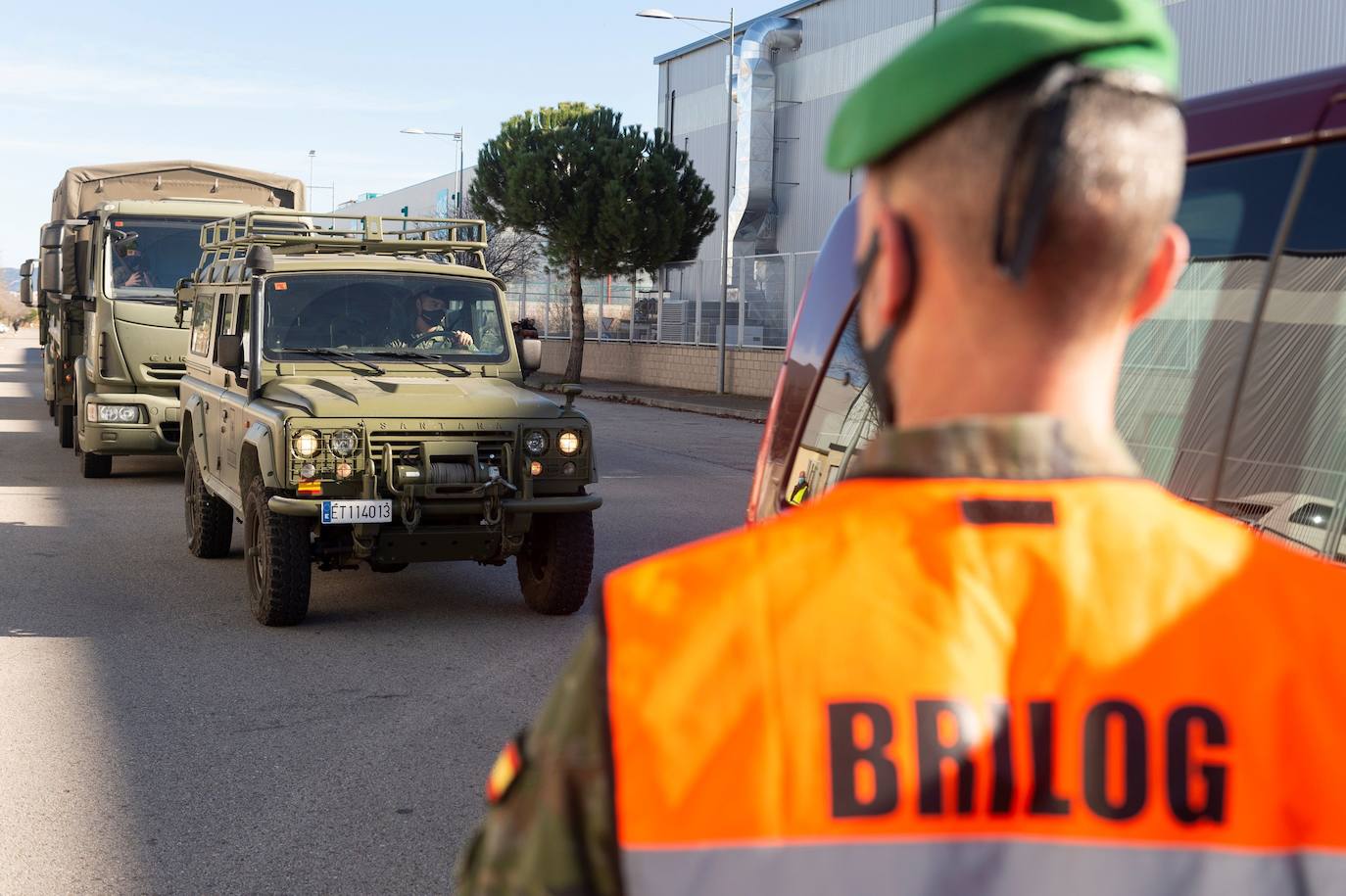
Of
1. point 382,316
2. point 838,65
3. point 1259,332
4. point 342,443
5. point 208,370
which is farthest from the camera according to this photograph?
point 838,65

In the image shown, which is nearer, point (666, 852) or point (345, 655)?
point (666, 852)

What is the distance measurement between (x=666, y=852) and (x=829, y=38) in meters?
41.5

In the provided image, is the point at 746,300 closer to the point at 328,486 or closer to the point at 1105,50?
the point at 328,486

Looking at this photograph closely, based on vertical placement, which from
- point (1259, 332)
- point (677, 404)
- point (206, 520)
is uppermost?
point (1259, 332)

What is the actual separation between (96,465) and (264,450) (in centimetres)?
772

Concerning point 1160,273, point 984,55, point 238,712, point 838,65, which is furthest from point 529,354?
point 838,65

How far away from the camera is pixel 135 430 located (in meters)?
14.1

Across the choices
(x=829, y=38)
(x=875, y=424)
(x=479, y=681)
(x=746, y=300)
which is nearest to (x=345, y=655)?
(x=479, y=681)

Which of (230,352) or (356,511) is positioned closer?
(356,511)

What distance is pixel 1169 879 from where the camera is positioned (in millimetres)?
1187

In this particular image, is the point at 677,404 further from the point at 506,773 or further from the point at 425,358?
the point at 506,773

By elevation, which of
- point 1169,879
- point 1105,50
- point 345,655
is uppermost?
point 1105,50

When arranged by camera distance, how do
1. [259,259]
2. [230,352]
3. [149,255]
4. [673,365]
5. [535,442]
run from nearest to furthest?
[535,442]
[259,259]
[230,352]
[149,255]
[673,365]

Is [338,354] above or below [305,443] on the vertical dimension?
above
